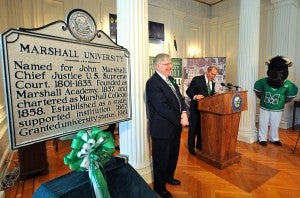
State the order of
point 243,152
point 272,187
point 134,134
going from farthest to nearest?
point 243,152 < point 272,187 < point 134,134

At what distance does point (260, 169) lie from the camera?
9.45 ft

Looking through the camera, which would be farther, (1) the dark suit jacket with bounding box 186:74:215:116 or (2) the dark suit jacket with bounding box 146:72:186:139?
(1) the dark suit jacket with bounding box 186:74:215:116

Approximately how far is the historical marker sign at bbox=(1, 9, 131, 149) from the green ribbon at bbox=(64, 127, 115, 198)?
0.23m

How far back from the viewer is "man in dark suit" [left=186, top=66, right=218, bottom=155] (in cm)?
326

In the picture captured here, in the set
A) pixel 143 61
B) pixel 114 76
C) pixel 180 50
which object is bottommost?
pixel 114 76

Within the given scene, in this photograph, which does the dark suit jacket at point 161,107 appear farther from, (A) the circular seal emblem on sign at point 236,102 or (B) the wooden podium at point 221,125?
(A) the circular seal emblem on sign at point 236,102

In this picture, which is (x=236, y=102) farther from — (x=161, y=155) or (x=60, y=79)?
(x=60, y=79)

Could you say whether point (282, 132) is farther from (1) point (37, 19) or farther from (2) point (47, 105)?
(1) point (37, 19)

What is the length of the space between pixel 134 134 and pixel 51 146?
2.55 m

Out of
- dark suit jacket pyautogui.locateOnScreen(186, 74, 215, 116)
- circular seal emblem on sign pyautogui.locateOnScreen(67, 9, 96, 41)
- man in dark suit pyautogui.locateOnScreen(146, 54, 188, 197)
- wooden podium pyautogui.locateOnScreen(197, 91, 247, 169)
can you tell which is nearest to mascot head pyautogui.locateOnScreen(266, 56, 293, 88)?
wooden podium pyautogui.locateOnScreen(197, 91, 247, 169)

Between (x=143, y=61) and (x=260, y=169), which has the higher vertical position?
(x=143, y=61)

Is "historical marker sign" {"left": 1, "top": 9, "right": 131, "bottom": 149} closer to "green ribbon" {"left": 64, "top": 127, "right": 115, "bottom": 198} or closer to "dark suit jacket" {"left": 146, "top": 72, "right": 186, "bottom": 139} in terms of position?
"green ribbon" {"left": 64, "top": 127, "right": 115, "bottom": 198}

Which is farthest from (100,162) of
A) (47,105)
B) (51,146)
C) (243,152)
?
Answer: (51,146)

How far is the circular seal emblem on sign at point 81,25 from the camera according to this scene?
1.13m
